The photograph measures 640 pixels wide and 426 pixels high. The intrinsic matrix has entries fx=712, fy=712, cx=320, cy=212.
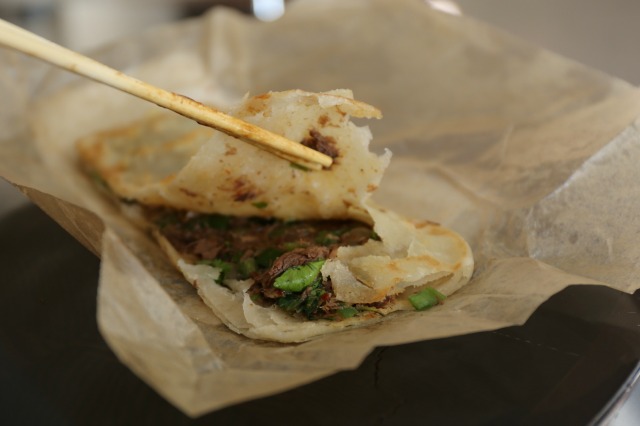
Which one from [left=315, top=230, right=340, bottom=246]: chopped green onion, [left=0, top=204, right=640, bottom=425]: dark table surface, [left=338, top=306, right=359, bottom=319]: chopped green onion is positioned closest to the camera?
[left=0, top=204, right=640, bottom=425]: dark table surface

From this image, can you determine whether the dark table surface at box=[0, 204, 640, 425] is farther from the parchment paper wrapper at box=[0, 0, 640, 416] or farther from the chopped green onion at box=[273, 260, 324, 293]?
the chopped green onion at box=[273, 260, 324, 293]

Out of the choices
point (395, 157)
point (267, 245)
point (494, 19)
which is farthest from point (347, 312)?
point (494, 19)

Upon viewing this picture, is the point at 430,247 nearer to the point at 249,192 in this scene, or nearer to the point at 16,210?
the point at 249,192

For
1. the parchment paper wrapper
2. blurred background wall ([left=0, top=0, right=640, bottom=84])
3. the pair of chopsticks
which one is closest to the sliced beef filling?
the parchment paper wrapper

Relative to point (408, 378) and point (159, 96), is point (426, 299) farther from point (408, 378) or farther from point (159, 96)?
point (159, 96)

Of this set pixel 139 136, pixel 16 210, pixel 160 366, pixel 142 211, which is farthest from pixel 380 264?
pixel 139 136

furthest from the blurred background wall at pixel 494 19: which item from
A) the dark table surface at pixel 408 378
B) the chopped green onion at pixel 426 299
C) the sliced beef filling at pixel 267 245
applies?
the dark table surface at pixel 408 378
